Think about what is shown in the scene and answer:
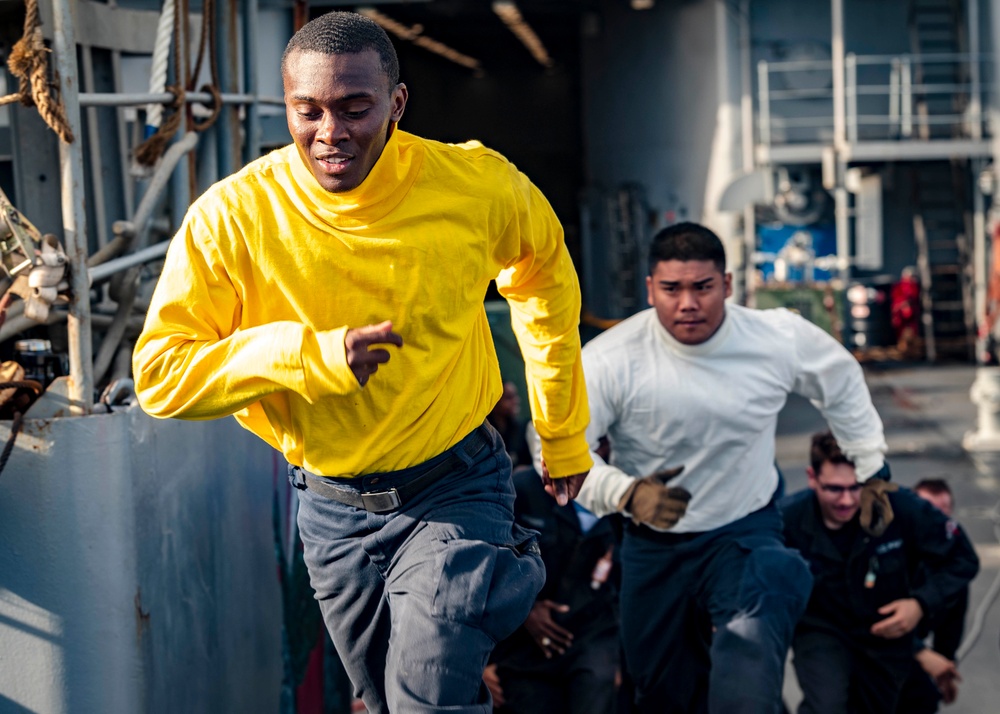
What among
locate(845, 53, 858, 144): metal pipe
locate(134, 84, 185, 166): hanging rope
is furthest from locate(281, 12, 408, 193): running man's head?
locate(845, 53, 858, 144): metal pipe

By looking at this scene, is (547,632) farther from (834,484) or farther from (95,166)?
(95,166)

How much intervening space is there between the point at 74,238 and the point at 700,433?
8.40ft

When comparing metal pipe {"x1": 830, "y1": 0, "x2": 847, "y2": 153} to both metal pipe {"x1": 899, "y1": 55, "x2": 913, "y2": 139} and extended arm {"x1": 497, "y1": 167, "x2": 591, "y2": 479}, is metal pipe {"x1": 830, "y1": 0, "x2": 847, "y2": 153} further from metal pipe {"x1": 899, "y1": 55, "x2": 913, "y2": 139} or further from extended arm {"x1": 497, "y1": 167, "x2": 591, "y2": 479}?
extended arm {"x1": 497, "y1": 167, "x2": 591, "y2": 479}

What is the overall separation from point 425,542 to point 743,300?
52.3 ft

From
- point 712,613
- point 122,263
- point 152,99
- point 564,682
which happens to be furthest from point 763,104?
point 122,263

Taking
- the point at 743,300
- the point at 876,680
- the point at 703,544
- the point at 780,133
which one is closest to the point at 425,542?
the point at 703,544

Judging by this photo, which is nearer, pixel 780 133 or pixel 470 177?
pixel 470 177

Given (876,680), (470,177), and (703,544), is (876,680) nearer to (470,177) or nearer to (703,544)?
(703,544)

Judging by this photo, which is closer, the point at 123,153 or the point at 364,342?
the point at 364,342

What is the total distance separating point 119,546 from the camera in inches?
142

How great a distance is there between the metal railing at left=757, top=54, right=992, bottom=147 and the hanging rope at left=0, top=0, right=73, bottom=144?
1595 centimetres

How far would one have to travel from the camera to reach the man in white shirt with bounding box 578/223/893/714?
202 inches

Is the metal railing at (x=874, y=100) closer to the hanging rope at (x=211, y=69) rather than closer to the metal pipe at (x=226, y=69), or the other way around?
the metal pipe at (x=226, y=69)

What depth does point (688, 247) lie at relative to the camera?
5113mm
